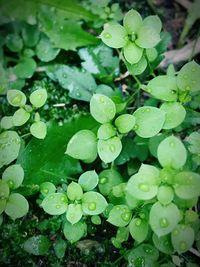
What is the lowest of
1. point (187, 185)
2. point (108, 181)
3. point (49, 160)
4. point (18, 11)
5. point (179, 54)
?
point (49, 160)

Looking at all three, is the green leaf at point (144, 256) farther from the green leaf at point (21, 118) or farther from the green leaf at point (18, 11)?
the green leaf at point (18, 11)

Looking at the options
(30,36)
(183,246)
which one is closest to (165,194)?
(183,246)

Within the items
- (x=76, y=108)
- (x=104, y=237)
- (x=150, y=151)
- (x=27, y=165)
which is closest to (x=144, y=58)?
(x=150, y=151)

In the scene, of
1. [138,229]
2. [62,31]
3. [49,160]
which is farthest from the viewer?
[62,31]

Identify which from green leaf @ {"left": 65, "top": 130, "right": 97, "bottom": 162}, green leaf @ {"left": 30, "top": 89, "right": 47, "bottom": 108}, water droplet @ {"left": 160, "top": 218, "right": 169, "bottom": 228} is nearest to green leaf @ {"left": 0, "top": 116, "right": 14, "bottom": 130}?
green leaf @ {"left": 30, "top": 89, "right": 47, "bottom": 108}

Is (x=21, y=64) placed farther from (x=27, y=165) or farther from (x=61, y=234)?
(x=61, y=234)

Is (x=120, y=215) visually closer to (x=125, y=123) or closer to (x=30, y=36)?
(x=125, y=123)

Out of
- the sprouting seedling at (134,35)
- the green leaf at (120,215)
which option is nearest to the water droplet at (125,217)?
the green leaf at (120,215)
